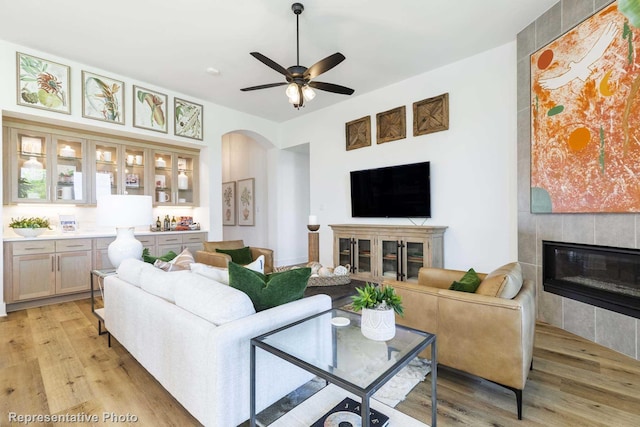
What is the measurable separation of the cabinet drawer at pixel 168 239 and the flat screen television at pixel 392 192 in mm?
2811

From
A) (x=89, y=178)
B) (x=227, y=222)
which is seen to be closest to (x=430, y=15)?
(x=89, y=178)

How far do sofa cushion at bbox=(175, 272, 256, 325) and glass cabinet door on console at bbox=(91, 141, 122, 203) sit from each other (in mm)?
3543

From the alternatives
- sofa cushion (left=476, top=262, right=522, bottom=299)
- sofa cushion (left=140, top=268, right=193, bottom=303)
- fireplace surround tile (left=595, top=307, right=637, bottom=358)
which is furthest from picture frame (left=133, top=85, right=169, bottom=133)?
fireplace surround tile (left=595, top=307, right=637, bottom=358)

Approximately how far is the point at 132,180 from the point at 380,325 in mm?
4612

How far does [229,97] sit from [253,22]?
2.04 m

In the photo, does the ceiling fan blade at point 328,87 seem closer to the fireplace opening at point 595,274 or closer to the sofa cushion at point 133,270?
the sofa cushion at point 133,270

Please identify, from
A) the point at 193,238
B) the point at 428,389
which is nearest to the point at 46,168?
the point at 193,238

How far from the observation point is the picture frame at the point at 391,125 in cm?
432

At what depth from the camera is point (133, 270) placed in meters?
2.13

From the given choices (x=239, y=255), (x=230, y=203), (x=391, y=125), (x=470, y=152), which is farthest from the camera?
(x=230, y=203)

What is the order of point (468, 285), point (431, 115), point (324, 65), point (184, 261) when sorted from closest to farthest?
1. point (468, 285)
2. point (184, 261)
3. point (324, 65)
4. point (431, 115)

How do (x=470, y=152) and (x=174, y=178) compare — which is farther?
(x=174, y=178)

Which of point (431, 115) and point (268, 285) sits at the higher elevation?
point (431, 115)

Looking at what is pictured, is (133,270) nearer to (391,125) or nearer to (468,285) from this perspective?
(468,285)
